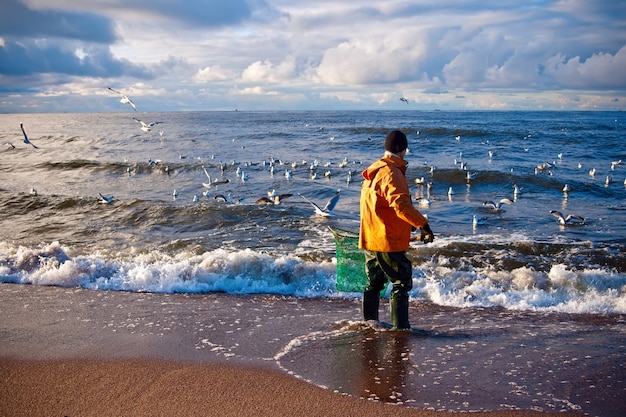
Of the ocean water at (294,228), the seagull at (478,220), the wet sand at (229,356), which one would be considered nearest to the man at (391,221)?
the wet sand at (229,356)

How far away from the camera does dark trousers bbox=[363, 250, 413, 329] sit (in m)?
5.00

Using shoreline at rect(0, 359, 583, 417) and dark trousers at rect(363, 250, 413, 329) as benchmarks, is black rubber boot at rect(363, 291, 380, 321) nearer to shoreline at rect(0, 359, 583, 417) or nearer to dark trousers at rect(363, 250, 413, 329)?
dark trousers at rect(363, 250, 413, 329)

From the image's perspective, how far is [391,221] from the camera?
4.92 m

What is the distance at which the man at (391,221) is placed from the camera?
4.66 meters

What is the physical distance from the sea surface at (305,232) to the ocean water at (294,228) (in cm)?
3

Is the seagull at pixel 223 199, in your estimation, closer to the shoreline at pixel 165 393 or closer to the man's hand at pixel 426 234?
the shoreline at pixel 165 393

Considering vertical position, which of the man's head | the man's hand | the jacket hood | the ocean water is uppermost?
the man's head

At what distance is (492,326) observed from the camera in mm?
5734

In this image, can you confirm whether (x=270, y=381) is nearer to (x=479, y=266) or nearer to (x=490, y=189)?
(x=479, y=266)

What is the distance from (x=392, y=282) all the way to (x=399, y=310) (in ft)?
1.01

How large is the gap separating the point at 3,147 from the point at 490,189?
31.2 meters

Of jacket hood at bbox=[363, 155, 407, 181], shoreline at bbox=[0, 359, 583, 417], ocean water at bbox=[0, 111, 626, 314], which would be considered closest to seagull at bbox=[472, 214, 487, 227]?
ocean water at bbox=[0, 111, 626, 314]

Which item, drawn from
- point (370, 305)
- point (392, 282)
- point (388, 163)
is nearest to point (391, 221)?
point (388, 163)

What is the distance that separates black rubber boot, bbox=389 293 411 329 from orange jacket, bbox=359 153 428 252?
0.58m
